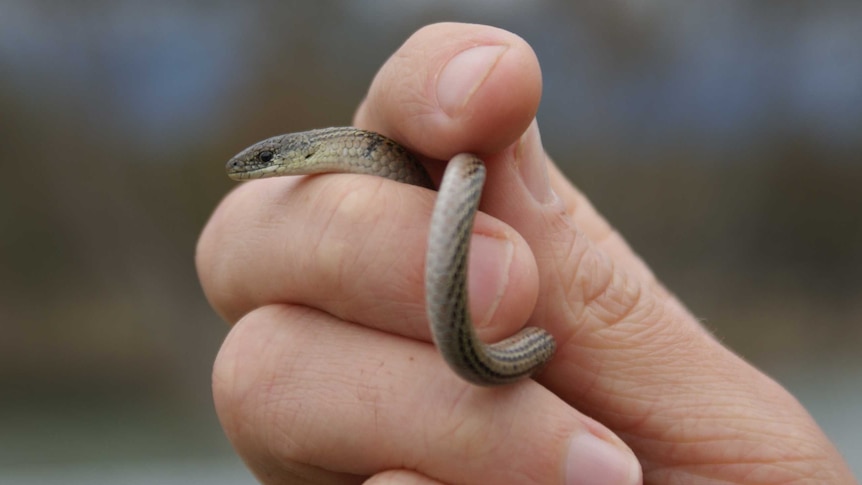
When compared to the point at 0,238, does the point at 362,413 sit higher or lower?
higher

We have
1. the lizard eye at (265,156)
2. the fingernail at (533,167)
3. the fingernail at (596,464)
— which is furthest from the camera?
the lizard eye at (265,156)

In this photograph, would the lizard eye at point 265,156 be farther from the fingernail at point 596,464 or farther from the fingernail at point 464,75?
the fingernail at point 596,464

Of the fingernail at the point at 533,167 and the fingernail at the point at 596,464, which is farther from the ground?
the fingernail at the point at 533,167

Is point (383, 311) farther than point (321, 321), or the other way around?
point (321, 321)

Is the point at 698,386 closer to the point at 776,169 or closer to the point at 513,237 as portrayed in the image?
the point at 513,237

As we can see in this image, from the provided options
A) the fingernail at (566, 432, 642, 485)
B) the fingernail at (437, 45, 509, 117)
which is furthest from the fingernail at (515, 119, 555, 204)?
the fingernail at (566, 432, 642, 485)

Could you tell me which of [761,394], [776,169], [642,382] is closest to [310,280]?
[642,382]

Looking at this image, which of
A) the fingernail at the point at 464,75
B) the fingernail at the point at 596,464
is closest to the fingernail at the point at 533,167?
the fingernail at the point at 464,75

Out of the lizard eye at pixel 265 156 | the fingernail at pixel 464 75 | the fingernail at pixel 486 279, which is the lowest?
the fingernail at pixel 486 279
